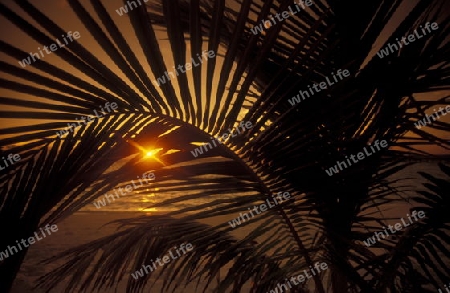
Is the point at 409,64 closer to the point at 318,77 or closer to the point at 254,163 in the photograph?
the point at 318,77

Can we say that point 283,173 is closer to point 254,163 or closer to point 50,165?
point 254,163

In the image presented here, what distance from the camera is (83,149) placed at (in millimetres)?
686

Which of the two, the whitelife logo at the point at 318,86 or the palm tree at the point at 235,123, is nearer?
the palm tree at the point at 235,123

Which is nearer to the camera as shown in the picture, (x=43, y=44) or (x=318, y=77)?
(x=43, y=44)

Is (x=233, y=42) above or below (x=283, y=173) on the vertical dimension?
above

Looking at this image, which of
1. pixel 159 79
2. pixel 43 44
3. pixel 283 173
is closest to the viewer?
pixel 43 44

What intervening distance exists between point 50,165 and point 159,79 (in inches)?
13.7

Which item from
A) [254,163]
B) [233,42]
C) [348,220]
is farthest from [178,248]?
[233,42]

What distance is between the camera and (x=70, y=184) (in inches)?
24.2

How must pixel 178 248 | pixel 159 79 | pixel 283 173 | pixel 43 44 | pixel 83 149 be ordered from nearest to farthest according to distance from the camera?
pixel 43 44 < pixel 83 149 < pixel 159 79 < pixel 283 173 < pixel 178 248

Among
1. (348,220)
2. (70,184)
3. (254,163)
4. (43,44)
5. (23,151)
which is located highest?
(43,44)

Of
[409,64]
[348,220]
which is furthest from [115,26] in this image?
[348,220]

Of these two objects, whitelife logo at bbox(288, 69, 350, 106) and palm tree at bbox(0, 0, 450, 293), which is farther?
whitelife logo at bbox(288, 69, 350, 106)

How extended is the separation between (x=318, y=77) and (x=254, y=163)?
0.40 metres
